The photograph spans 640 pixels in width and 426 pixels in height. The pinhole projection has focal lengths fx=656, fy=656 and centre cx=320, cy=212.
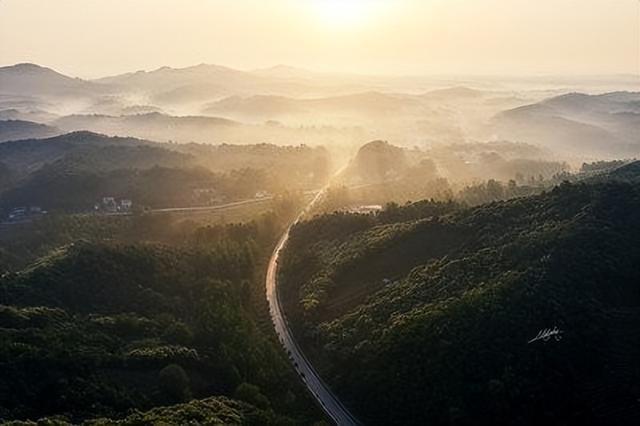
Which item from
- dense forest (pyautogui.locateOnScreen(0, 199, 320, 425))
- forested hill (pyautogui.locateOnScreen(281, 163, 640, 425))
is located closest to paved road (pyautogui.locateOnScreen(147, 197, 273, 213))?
dense forest (pyautogui.locateOnScreen(0, 199, 320, 425))

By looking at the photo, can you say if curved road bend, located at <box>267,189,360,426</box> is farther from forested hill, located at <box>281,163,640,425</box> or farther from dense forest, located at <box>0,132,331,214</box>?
dense forest, located at <box>0,132,331,214</box>

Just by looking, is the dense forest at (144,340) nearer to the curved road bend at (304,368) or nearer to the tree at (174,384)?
the tree at (174,384)

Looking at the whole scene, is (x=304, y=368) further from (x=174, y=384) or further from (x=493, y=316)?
(x=493, y=316)

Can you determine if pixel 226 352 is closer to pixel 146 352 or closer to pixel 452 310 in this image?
pixel 146 352
